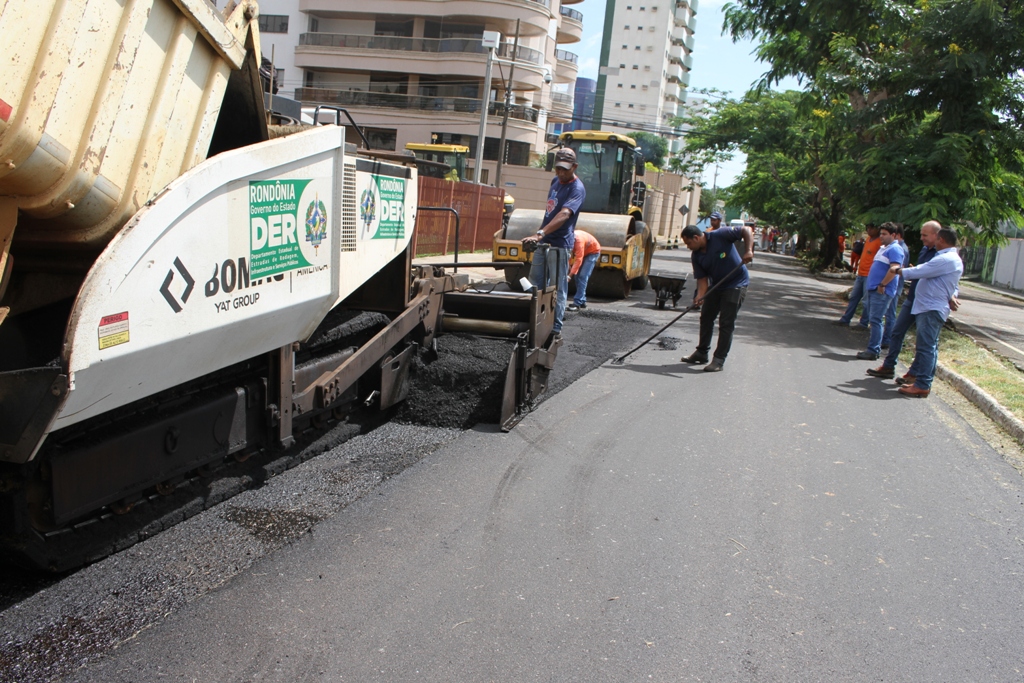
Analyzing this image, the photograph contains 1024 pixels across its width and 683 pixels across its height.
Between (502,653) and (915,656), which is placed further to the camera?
(915,656)

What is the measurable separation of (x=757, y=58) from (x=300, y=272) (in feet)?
69.4

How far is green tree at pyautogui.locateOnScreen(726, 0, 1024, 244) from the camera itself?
1330cm

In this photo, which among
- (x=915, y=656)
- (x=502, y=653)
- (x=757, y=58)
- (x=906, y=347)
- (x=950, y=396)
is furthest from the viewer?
(x=757, y=58)

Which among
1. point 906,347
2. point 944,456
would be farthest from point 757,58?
point 944,456

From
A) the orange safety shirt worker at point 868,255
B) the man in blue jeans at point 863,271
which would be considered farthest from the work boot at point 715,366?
the orange safety shirt worker at point 868,255

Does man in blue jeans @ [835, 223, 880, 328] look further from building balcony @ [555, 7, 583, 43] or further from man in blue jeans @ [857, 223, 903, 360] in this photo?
building balcony @ [555, 7, 583, 43]

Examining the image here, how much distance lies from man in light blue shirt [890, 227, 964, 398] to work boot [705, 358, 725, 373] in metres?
1.76

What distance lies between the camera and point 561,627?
332cm

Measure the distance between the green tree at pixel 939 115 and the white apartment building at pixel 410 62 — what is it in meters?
31.1

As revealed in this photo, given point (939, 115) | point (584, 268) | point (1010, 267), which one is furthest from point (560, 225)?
point (1010, 267)

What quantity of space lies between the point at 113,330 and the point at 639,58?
10422 centimetres

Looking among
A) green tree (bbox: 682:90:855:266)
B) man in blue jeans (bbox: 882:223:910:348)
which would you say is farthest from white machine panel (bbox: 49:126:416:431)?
green tree (bbox: 682:90:855:266)

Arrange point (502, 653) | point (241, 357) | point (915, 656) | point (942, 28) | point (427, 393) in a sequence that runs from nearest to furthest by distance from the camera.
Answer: point (502, 653)
point (915, 656)
point (241, 357)
point (427, 393)
point (942, 28)

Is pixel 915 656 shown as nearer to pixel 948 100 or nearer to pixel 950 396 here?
pixel 950 396
